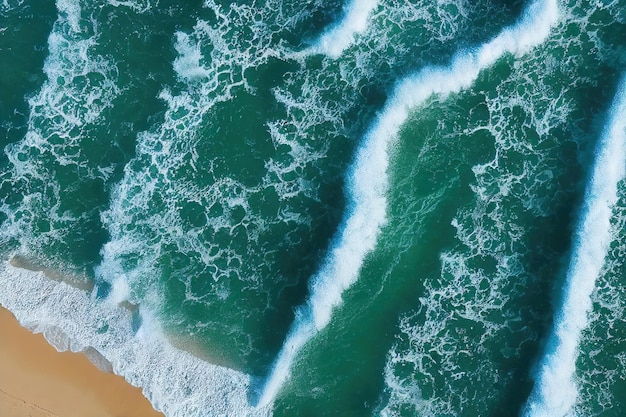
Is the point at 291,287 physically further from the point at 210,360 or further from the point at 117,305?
the point at 117,305

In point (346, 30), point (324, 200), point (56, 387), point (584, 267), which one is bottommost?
point (584, 267)

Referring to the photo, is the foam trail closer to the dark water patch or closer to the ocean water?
the ocean water

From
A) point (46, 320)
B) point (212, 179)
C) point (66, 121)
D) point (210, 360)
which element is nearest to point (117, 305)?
point (46, 320)

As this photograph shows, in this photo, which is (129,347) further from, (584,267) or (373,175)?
(584,267)

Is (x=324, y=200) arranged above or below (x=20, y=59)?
below

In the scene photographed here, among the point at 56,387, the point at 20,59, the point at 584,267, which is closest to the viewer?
the point at 584,267

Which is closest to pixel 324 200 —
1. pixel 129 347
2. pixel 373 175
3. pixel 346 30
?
pixel 373 175

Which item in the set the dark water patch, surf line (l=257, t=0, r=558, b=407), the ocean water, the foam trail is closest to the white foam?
the ocean water
